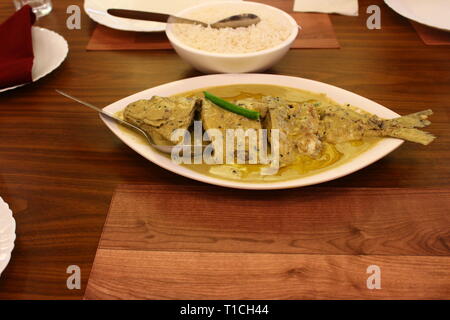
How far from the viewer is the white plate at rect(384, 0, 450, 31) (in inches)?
71.1

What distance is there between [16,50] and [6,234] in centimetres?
96

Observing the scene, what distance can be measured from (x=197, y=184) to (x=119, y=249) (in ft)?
0.94

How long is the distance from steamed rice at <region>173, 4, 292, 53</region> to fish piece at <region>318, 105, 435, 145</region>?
1.44 feet

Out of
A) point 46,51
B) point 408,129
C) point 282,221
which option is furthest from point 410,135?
point 46,51

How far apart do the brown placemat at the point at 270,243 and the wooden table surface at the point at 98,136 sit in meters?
0.05

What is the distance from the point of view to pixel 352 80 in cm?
158

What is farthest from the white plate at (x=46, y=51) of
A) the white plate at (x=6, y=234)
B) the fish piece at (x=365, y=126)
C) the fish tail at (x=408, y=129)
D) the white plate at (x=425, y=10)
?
the white plate at (x=425, y=10)

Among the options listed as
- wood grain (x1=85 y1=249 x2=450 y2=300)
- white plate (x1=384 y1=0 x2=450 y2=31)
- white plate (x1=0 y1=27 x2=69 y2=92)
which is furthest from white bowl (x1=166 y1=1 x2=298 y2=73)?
wood grain (x1=85 y1=249 x2=450 y2=300)

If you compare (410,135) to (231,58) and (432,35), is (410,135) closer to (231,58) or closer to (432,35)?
(231,58)

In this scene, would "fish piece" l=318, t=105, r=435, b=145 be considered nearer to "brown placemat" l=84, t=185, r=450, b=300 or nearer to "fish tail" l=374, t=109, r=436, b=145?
"fish tail" l=374, t=109, r=436, b=145

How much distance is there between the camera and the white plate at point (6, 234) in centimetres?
93

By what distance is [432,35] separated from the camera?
5.93 feet
